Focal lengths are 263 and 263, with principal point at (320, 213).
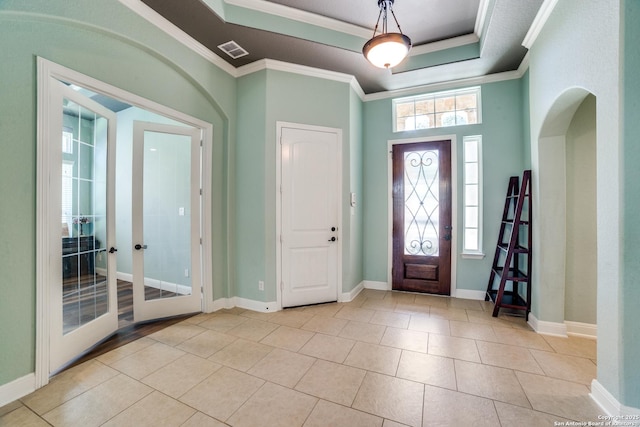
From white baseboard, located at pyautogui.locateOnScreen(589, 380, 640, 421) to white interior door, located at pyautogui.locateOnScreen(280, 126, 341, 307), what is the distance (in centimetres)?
249

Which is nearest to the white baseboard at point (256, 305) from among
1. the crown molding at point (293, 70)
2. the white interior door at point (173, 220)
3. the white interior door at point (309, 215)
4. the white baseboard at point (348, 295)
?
the white interior door at point (309, 215)

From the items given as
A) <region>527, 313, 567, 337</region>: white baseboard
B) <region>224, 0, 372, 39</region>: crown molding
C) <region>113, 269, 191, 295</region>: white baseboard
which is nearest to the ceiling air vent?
<region>224, 0, 372, 39</region>: crown molding

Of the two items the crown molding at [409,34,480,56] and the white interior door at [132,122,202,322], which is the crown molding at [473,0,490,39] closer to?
the crown molding at [409,34,480,56]

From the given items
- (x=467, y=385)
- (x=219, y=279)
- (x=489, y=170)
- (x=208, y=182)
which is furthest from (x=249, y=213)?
(x=489, y=170)

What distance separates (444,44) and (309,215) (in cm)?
278

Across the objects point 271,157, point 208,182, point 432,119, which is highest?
point 432,119

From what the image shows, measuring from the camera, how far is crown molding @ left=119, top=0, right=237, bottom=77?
2.37 m

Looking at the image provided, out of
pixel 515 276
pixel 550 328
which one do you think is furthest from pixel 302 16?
pixel 550 328

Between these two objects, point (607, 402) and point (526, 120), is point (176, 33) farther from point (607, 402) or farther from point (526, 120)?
point (607, 402)

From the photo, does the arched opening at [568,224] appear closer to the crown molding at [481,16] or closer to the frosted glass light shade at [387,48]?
the crown molding at [481,16]

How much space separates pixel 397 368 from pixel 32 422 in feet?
7.95

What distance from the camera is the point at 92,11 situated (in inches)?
82.7

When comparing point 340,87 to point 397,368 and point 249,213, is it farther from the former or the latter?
point 397,368

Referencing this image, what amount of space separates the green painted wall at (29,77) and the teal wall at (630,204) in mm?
3595
